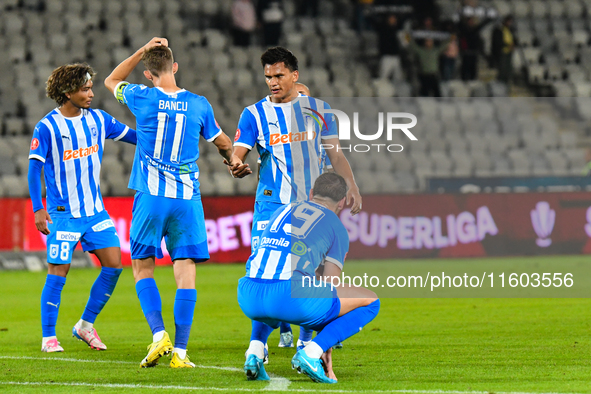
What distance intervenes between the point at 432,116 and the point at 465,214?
13.7 feet

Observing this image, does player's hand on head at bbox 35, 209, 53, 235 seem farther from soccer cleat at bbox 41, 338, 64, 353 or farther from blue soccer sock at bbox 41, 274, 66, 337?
soccer cleat at bbox 41, 338, 64, 353

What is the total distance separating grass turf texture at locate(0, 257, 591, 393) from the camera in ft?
15.5

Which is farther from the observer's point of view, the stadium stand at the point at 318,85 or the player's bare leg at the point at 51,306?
the stadium stand at the point at 318,85

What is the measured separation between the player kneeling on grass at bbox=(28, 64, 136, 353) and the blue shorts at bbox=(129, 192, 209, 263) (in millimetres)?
914

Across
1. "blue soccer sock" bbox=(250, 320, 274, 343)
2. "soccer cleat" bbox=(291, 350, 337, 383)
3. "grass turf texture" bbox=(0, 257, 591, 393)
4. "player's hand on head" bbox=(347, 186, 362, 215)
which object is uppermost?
"player's hand on head" bbox=(347, 186, 362, 215)

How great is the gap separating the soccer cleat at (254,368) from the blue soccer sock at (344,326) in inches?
14.3

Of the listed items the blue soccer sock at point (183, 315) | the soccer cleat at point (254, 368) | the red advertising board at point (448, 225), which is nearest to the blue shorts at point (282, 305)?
the soccer cleat at point (254, 368)

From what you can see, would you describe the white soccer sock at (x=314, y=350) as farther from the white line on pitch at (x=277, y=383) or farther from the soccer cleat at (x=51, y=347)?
the soccer cleat at (x=51, y=347)

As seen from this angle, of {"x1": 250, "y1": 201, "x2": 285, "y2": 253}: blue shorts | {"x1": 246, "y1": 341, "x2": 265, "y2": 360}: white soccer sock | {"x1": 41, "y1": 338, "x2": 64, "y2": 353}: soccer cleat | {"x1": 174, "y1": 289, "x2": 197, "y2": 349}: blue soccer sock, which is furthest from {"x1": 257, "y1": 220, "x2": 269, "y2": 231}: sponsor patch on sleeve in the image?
{"x1": 41, "y1": 338, "x2": 64, "y2": 353}: soccer cleat

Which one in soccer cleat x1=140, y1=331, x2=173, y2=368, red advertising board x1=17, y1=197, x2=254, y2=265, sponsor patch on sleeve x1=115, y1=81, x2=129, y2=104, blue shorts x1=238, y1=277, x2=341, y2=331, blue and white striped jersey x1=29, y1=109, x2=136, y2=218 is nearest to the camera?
blue shorts x1=238, y1=277, x2=341, y2=331

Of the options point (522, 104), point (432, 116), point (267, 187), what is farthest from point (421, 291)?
point (522, 104)

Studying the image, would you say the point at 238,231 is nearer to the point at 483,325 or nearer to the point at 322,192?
the point at 483,325

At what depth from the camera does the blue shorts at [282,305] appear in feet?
15.1

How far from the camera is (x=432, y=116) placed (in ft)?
59.5
